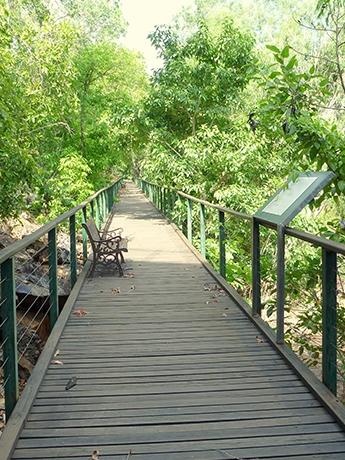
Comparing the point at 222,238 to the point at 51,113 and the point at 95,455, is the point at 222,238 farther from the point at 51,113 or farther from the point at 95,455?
the point at 51,113

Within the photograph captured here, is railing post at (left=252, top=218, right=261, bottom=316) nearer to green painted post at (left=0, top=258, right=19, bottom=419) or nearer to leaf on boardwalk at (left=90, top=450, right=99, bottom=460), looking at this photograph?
green painted post at (left=0, top=258, right=19, bottom=419)

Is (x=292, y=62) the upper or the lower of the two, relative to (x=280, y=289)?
upper

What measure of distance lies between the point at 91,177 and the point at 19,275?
11.0 metres

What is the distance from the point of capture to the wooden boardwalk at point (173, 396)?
2.64 metres

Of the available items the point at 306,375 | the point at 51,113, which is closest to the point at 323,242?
the point at 306,375

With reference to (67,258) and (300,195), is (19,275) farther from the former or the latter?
(300,195)

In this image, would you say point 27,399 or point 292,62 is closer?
point 27,399

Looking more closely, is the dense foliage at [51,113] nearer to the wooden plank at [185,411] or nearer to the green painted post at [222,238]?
the green painted post at [222,238]

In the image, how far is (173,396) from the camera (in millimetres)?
3270

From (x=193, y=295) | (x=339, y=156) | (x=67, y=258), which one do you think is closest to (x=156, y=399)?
(x=339, y=156)

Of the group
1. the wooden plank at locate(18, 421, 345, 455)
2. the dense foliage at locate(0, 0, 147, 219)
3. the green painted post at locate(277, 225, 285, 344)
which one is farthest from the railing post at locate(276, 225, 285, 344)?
the dense foliage at locate(0, 0, 147, 219)

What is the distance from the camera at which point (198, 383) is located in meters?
3.49

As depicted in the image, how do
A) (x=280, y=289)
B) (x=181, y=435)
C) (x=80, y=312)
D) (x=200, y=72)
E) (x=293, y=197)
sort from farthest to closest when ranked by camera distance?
(x=200, y=72), (x=80, y=312), (x=293, y=197), (x=280, y=289), (x=181, y=435)

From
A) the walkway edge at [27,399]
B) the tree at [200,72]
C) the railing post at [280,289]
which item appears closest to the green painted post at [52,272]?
the walkway edge at [27,399]
